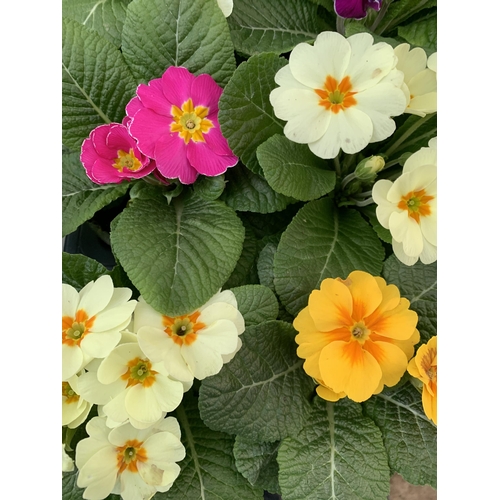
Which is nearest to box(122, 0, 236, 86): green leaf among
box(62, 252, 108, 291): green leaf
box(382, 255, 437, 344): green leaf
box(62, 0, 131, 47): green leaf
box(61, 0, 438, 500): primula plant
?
box(61, 0, 438, 500): primula plant

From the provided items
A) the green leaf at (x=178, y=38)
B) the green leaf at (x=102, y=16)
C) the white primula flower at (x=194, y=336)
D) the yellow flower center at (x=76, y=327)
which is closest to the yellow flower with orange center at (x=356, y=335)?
the white primula flower at (x=194, y=336)

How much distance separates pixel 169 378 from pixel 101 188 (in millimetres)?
396

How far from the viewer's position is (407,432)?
90 cm

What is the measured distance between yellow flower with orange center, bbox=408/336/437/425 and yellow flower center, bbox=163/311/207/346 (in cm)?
32

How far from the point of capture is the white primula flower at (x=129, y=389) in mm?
733

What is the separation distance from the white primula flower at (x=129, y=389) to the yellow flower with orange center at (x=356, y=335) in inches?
8.1

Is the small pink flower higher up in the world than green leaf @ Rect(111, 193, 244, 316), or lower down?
higher up

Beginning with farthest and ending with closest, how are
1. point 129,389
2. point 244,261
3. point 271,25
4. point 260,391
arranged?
1. point 271,25
2. point 244,261
3. point 260,391
4. point 129,389

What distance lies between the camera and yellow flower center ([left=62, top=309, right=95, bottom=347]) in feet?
2.50

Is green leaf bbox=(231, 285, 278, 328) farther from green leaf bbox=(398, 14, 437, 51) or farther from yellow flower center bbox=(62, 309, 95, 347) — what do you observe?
green leaf bbox=(398, 14, 437, 51)

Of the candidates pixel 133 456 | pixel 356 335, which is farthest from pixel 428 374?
pixel 133 456

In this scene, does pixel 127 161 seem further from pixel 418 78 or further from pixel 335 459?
pixel 335 459

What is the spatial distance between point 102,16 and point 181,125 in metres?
0.33

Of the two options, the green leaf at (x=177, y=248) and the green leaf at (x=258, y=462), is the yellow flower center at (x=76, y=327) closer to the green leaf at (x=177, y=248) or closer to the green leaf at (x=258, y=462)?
the green leaf at (x=177, y=248)
